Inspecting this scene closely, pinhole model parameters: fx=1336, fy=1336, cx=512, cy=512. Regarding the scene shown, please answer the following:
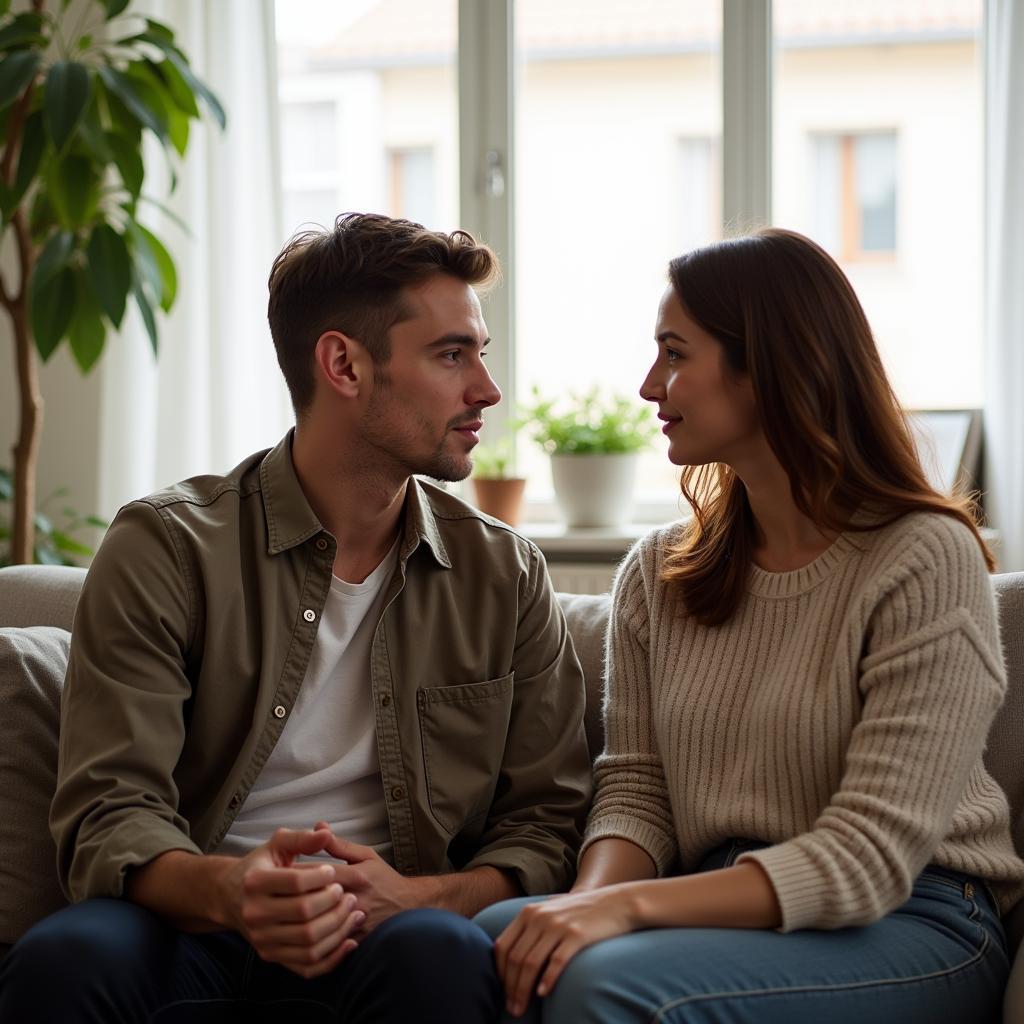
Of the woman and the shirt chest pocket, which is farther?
the shirt chest pocket

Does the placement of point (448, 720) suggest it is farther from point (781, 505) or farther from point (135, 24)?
point (135, 24)

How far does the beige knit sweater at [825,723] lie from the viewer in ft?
4.46

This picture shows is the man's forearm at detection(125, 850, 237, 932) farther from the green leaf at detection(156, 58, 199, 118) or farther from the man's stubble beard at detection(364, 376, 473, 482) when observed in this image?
the green leaf at detection(156, 58, 199, 118)

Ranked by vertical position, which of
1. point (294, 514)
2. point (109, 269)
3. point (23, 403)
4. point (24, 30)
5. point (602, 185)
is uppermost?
point (24, 30)

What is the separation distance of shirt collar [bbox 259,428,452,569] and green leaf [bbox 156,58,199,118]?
4.90 feet

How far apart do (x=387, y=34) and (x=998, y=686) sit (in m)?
2.80

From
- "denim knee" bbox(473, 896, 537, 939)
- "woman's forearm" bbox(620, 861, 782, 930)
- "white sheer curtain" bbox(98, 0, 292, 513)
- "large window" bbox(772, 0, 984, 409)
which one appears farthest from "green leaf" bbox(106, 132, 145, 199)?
"woman's forearm" bbox(620, 861, 782, 930)

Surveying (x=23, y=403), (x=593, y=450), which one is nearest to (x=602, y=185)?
(x=593, y=450)

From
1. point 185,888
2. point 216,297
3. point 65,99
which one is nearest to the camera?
point 185,888

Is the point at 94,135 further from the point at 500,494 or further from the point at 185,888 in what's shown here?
the point at 185,888

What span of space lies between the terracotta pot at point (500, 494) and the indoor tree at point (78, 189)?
863 millimetres

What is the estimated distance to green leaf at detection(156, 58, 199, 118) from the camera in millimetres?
2971

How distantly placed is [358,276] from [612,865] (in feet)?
2.66

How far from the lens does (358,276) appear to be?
1749mm
